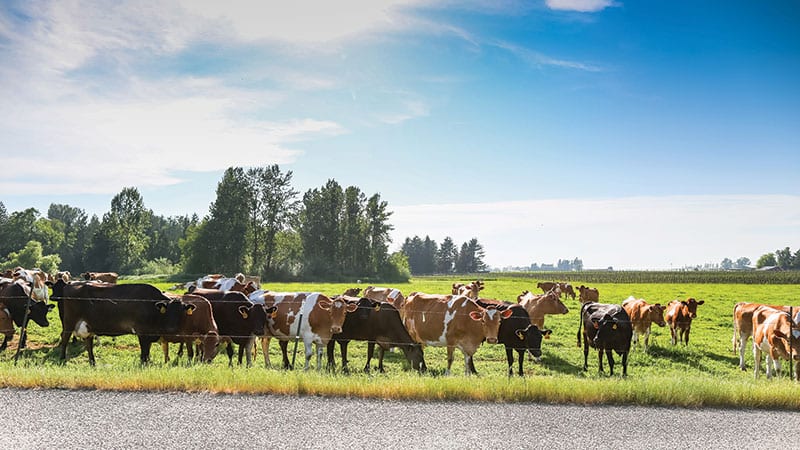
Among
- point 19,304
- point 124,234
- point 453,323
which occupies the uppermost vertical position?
point 124,234

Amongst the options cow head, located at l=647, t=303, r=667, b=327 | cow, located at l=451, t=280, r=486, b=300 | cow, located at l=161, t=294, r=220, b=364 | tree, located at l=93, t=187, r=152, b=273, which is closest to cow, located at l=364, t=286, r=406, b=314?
cow, located at l=451, t=280, r=486, b=300

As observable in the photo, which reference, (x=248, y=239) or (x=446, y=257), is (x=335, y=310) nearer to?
(x=248, y=239)

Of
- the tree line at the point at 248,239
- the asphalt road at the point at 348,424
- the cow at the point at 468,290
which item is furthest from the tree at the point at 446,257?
the asphalt road at the point at 348,424

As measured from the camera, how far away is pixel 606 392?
35.0 ft

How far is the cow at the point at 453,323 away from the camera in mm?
14305

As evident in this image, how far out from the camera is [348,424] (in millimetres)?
8820

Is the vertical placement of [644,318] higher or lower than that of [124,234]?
lower

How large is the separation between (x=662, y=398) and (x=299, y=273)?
70282 millimetres

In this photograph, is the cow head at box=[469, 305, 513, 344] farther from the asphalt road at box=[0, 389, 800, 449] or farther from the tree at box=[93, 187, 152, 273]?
the tree at box=[93, 187, 152, 273]

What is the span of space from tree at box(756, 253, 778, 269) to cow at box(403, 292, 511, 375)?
203903 millimetres

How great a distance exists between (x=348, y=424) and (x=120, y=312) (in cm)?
820

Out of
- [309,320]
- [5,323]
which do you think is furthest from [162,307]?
[5,323]

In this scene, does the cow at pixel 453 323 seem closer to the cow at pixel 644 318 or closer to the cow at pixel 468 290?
the cow at pixel 644 318

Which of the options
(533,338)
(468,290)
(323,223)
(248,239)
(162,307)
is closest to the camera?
(162,307)
